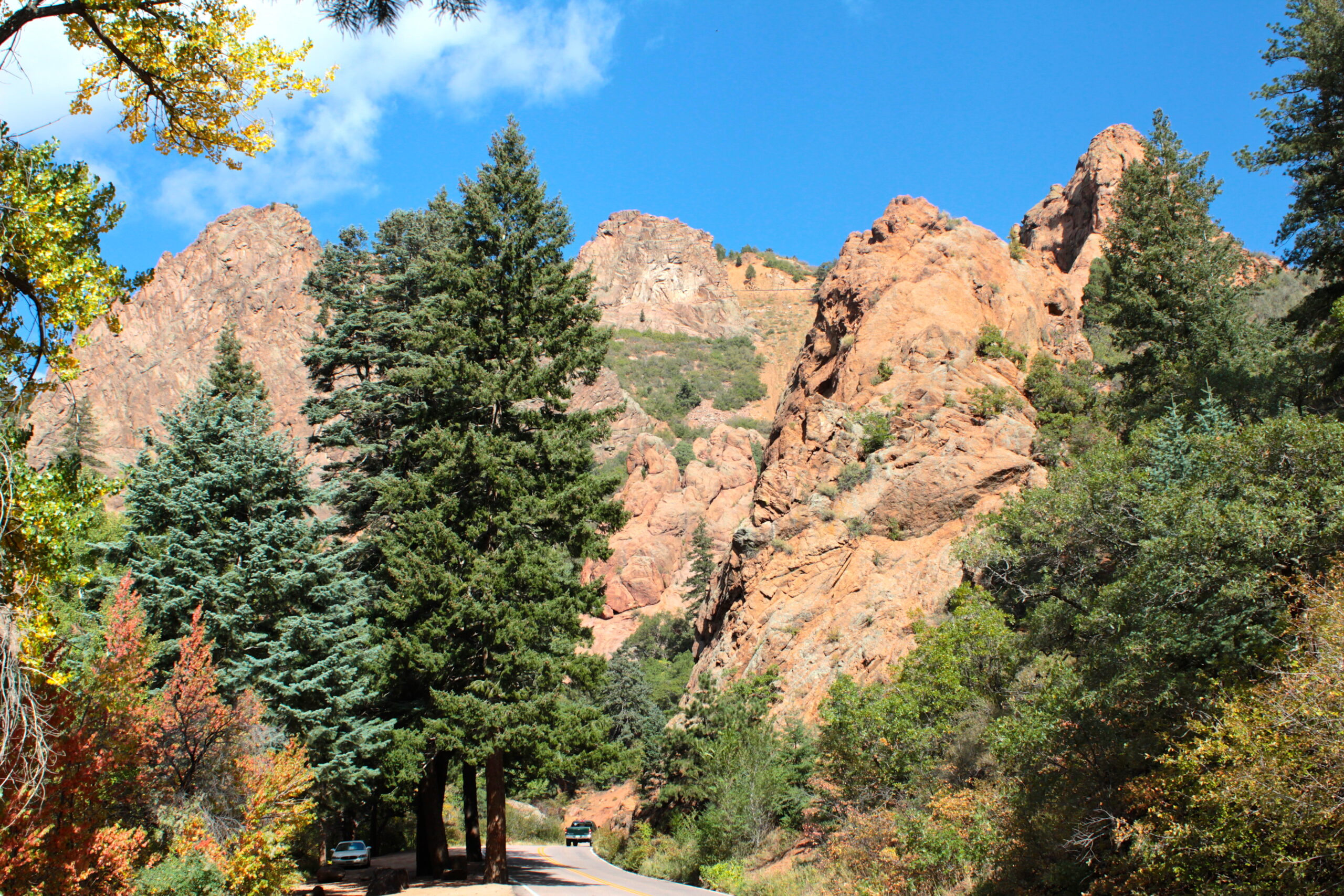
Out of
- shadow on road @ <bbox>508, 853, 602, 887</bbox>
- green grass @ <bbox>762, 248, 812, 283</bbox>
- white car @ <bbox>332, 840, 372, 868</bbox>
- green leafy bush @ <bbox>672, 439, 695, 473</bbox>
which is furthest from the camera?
green grass @ <bbox>762, 248, 812, 283</bbox>

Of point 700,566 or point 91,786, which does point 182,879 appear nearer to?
point 91,786

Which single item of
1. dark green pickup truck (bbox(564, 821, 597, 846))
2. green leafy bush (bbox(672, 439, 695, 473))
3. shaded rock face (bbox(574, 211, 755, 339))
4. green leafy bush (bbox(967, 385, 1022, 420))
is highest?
shaded rock face (bbox(574, 211, 755, 339))

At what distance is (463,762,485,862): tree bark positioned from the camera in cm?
2002

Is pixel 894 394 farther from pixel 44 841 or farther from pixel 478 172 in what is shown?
pixel 44 841

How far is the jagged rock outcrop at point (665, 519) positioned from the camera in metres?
62.4

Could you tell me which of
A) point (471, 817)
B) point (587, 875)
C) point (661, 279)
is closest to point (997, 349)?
point (587, 875)

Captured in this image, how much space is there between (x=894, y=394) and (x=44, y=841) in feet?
87.4

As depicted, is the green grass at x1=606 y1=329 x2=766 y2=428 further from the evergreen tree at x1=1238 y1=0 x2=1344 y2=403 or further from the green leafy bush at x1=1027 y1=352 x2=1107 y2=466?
the evergreen tree at x1=1238 y1=0 x2=1344 y2=403

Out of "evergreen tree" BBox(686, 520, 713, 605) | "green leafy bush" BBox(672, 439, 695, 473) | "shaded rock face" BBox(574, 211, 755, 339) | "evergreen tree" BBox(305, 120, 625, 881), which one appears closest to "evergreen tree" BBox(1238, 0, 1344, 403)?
"evergreen tree" BBox(305, 120, 625, 881)

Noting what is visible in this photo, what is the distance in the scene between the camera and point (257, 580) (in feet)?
55.2

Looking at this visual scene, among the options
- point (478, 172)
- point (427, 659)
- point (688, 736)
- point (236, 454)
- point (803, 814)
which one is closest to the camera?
point (427, 659)

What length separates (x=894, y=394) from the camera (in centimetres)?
2986

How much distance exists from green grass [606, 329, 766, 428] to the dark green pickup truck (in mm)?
55724

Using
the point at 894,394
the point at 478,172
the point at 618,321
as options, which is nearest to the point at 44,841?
the point at 478,172
